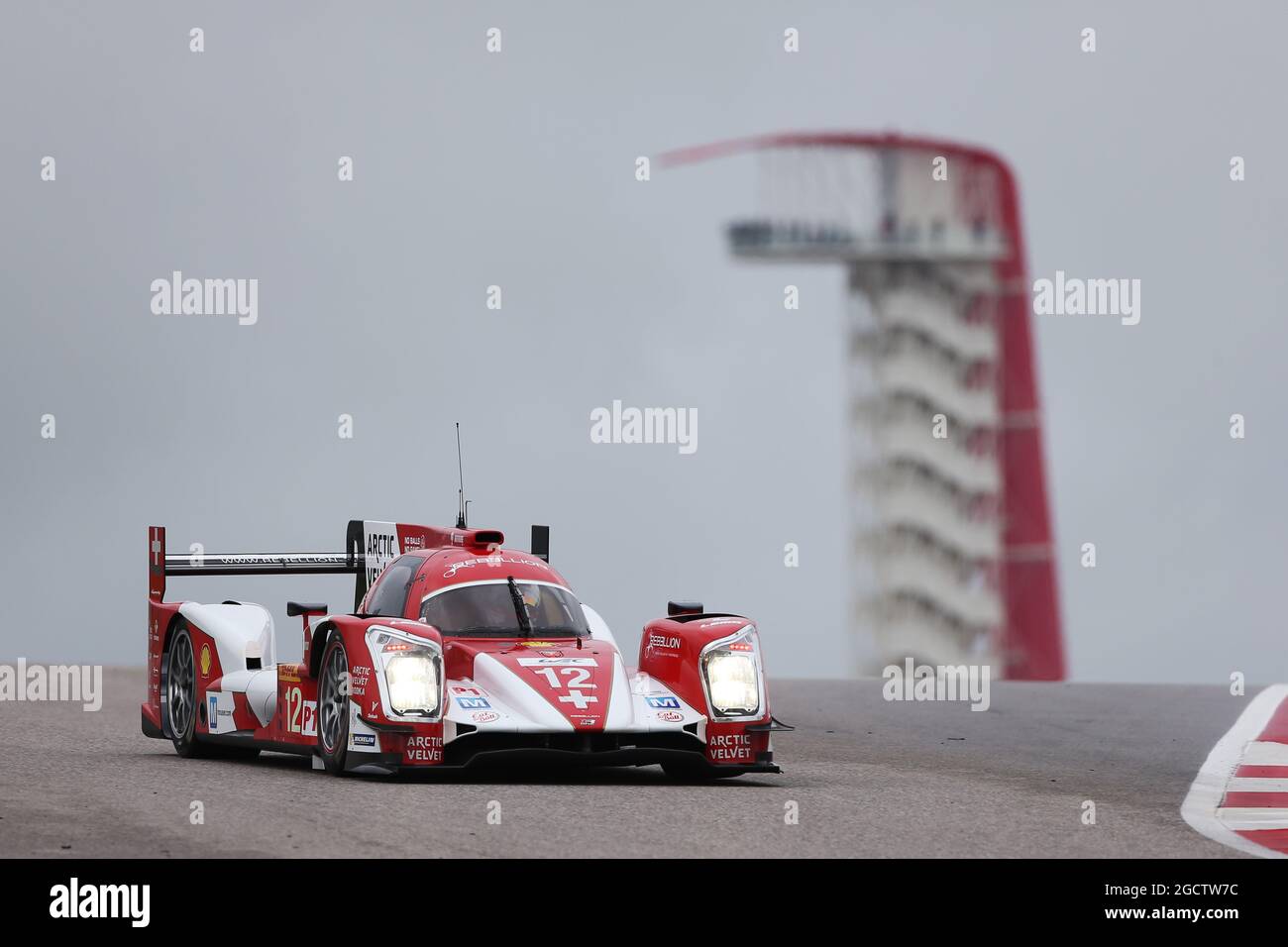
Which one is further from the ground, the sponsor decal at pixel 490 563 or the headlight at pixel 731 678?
the sponsor decal at pixel 490 563

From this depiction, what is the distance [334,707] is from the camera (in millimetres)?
12688

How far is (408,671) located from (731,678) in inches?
83.4

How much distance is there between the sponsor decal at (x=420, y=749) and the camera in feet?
38.9

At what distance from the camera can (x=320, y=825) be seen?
980cm

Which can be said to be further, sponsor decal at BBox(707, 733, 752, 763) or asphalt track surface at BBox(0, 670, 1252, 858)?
sponsor decal at BBox(707, 733, 752, 763)

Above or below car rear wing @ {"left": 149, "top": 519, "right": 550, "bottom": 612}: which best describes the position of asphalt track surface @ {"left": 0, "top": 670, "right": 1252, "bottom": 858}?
below

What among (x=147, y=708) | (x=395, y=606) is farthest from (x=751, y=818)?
(x=147, y=708)

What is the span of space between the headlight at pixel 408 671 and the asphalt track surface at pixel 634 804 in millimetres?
457

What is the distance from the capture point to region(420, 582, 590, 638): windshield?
13.1 m

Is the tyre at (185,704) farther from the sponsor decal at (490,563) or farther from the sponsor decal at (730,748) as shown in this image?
the sponsor decal at (730,748)

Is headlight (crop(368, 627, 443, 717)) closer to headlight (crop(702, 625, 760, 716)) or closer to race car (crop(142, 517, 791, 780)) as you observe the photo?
race car (crop(142, 517, 791, 780))

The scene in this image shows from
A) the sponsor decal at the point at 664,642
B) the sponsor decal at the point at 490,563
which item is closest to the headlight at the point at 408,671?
the sponsor decal at the point at 490,563

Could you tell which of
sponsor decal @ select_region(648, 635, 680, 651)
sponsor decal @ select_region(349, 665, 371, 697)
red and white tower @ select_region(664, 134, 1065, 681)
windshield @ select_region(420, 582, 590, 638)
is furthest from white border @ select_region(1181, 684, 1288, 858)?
red and white tower @ select_region(664, 134, 1065, 681)
